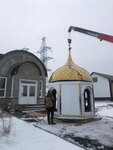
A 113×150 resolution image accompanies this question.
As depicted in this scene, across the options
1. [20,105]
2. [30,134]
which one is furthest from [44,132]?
[20,105]

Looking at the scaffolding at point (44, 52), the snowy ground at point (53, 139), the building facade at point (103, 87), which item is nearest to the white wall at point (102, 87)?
the building facade at point (103, 87)

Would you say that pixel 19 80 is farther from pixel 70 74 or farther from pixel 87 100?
pixel 87 100

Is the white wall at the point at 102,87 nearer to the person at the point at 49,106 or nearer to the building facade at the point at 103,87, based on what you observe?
the building facade at the point at 103,87

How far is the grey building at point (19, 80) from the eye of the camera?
20906 millimetres

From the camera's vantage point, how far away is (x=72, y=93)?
13.4 metres

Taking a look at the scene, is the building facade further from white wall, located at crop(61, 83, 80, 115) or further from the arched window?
white wall, located at crop(61, 83, 80, 115)

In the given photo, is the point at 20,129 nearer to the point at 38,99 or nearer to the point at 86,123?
the point at 86,123

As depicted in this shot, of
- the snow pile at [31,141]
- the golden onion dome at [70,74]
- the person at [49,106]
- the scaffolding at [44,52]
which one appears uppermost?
the scaffolding at [44,52]

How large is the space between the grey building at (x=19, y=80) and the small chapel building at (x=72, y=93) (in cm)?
749

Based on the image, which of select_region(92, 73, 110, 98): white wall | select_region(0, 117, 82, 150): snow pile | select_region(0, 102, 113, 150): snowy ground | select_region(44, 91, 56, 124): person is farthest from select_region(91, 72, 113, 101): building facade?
select_region(0, 117, 82, 150): snow pile

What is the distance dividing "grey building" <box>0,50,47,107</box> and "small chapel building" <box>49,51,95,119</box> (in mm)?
7488

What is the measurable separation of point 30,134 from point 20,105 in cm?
1099

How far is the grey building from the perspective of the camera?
68.6 ft

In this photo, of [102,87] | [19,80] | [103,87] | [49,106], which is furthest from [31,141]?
[102,87]
